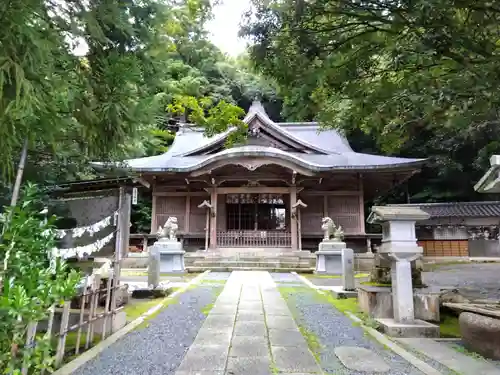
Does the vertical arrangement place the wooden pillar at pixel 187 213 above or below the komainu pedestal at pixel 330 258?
above

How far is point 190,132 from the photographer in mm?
22672

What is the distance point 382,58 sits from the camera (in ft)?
19.8

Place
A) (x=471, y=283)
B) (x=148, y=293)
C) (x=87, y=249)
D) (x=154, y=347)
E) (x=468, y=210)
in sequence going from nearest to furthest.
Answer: (x=154, y=347)
(x=87, y=249)
(x=148, y=293)
(x=471, y=283)
(x=468, y=210)

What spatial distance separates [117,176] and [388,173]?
1350cm

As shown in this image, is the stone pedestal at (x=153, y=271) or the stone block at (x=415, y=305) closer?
the stone block at (x=415, y=305)

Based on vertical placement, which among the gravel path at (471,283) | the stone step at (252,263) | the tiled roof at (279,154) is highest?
the tiled roof at (279,154)

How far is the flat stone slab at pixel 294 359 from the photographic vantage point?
323 centimetres

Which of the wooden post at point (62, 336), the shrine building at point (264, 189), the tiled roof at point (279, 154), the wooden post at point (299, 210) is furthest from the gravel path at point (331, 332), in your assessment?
the shrine building at point (264, 189)

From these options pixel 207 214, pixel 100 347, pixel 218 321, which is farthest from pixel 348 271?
pixel 207 214

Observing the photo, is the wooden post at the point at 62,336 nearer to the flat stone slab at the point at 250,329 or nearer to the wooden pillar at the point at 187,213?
the flat stone slab at the point at 250,329

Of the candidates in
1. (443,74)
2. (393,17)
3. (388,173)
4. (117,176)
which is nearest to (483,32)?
(443,74)

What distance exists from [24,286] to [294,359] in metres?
2.47

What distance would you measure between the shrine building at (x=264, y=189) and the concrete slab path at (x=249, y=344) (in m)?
9.13

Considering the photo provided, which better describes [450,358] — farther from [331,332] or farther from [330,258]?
[330,258]
